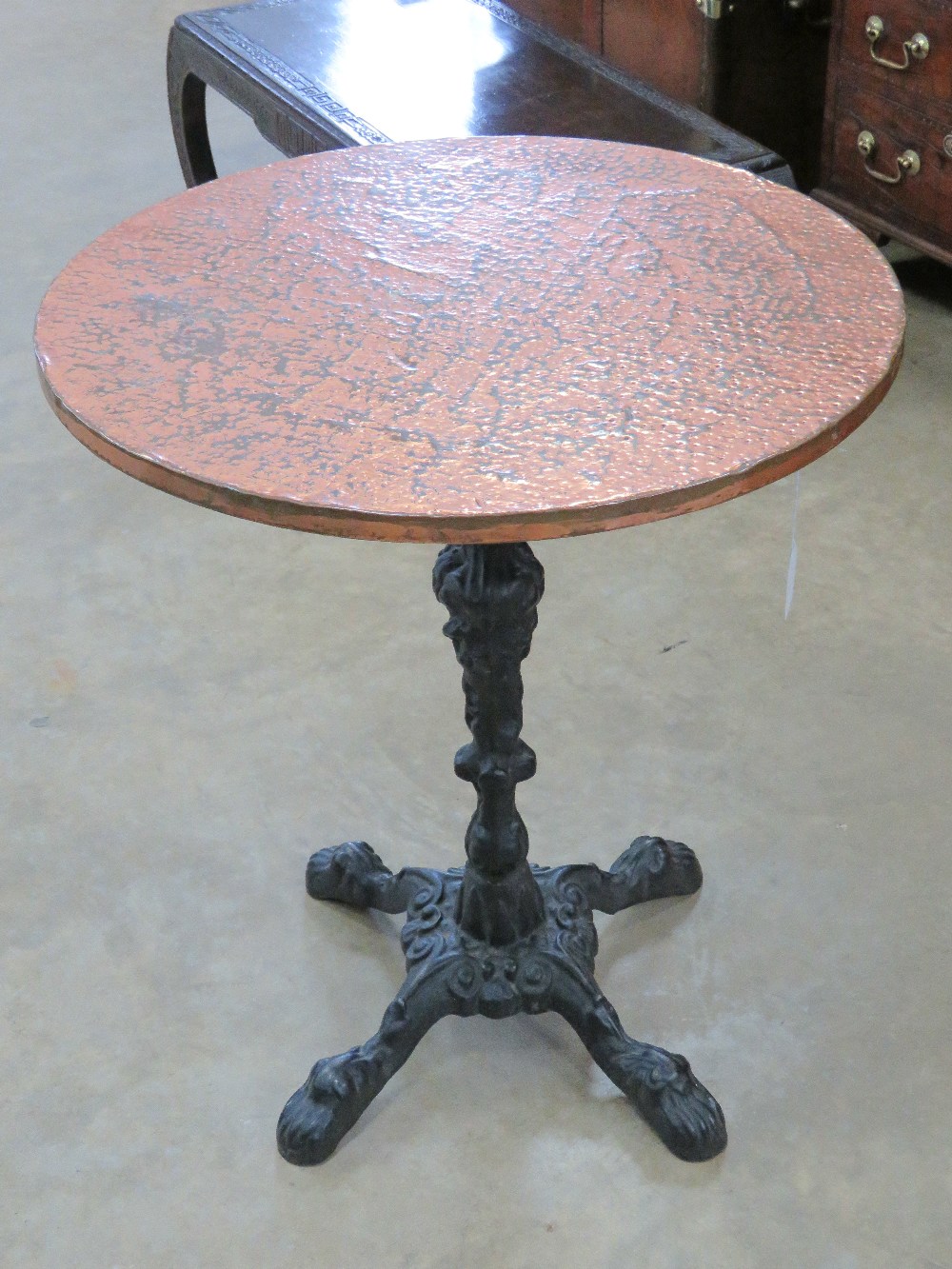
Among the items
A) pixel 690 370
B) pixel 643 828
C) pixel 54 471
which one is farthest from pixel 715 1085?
pixel 54 471

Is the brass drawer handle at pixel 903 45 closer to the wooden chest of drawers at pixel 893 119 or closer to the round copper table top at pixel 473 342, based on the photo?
the wooden chest of drawers at pixel 893 119

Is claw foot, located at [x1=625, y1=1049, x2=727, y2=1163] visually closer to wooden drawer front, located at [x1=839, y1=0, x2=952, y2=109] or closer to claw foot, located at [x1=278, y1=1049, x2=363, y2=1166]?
claw foot, located at [x1=278, y1=1049, x2=363, y2=1166]

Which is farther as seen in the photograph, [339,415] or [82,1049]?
[82,1049]

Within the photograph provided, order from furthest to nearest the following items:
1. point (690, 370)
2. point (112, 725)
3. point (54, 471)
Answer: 1. point (54, 471)
2. point (112, 725)
3. point (690, 370)

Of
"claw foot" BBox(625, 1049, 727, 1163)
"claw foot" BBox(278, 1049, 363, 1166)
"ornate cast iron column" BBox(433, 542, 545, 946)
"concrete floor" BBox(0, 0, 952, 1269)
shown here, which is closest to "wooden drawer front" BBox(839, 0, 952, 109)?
"concrete floor" BBox(0, 0, 952, 1269)

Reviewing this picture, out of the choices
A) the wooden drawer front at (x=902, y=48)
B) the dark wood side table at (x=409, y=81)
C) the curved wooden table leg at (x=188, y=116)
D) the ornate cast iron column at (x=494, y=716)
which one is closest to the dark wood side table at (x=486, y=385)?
the ornate cast iron column at (x=494, y=716)

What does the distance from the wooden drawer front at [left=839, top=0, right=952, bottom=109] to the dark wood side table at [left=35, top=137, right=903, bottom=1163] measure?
1.46m

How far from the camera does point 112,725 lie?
2281 mm

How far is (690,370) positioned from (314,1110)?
3.06 feet

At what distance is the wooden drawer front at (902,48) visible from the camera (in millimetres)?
2859

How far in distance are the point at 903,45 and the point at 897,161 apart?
0.23 m

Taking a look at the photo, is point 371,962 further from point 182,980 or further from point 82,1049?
point 82,1049

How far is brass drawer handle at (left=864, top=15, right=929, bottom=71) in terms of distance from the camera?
289 centimetres

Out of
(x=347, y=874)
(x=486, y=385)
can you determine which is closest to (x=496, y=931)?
(x=347, y=874)
